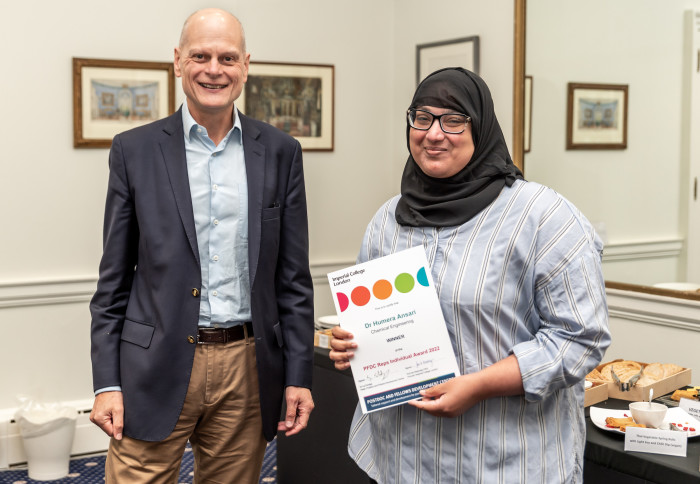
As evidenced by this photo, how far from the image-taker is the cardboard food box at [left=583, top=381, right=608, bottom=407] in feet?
7.70

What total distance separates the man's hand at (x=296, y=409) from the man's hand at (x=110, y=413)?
415mm

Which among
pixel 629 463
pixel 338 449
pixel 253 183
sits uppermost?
pixel 253 183

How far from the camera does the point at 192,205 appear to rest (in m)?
1.92

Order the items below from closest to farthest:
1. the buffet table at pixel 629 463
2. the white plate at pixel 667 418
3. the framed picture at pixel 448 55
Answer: the buffet table at pixel 629 463 < the white plate at pixel 667 418 < the framed picture at pixel 448 55

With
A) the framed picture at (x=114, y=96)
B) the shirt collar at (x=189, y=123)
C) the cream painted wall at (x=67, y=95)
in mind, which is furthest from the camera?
the framed picture at (x=114, y=96)

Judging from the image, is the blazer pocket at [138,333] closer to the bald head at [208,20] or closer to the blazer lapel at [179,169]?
the blazer lapel at [179,169]

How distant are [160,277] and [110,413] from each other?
36 cm

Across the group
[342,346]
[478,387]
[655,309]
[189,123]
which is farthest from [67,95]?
[478,387]

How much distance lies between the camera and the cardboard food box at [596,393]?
7.70ft

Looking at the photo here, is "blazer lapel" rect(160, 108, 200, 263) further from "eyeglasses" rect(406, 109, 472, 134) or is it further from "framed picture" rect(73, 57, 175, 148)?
"framed picture" rect(73, 57, 175, 148)

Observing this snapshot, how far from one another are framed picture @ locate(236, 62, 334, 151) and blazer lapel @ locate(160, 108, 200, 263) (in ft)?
7.91

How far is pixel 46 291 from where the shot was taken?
12.9 feet

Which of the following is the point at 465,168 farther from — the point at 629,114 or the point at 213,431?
the point at 629,114

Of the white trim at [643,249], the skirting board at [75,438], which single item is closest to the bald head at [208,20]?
the white trim at [643,249]
